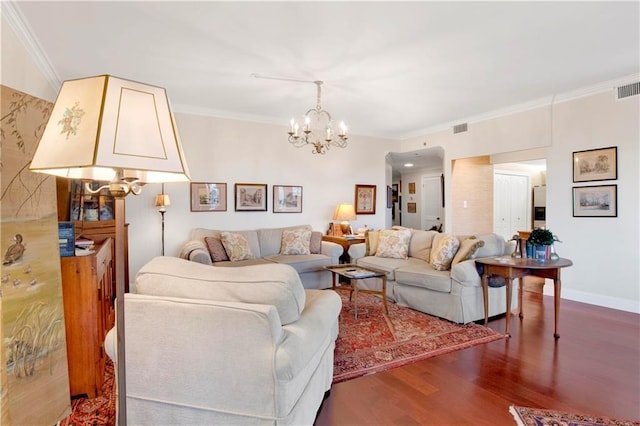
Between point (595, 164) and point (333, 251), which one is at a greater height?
point (595, 164)

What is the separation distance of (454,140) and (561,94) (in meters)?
1.75

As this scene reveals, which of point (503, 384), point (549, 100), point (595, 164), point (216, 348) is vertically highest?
point (549, 100)

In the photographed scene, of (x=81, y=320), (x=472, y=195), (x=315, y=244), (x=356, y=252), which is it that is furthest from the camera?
(x=472, y=195)

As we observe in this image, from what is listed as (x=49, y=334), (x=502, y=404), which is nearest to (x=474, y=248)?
(x=502, y=404)

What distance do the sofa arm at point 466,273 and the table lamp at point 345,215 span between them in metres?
2.60

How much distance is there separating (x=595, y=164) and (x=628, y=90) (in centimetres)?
89

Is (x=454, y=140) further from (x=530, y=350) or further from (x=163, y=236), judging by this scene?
(x=163, y=236)

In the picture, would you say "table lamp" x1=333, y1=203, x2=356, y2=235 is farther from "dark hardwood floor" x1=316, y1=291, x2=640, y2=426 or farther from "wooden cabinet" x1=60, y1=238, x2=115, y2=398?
"wooden cabinet" x1=60, y1=238, x2=115, y2=398

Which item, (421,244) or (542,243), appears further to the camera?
(421,244)

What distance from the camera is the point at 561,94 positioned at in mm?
4473

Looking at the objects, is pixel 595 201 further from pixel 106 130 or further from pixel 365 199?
pixel 106 130

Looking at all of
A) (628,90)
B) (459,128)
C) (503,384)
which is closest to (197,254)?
(503,384)

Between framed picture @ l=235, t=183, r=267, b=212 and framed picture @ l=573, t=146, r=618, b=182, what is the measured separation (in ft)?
14.7

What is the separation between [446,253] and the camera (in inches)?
151
